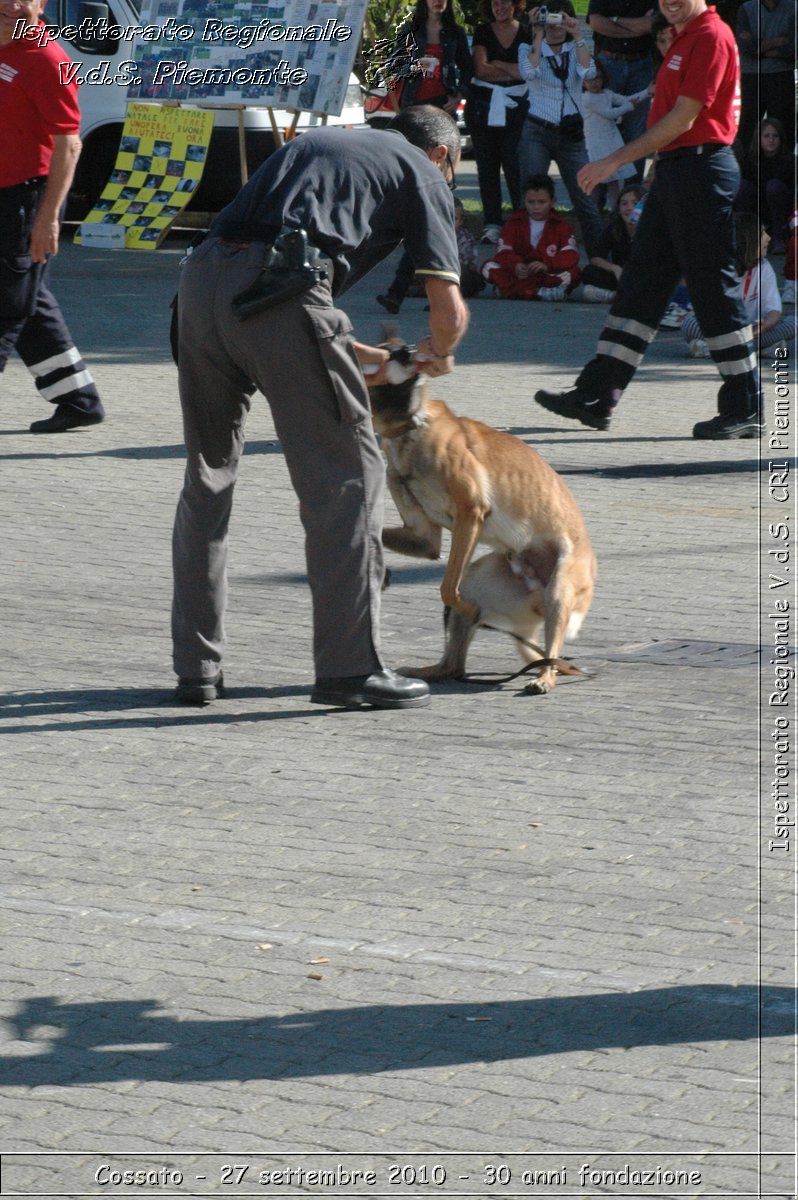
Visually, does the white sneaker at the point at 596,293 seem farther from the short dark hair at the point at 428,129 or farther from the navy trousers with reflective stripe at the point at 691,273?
the short dark hair at the point at 428,129

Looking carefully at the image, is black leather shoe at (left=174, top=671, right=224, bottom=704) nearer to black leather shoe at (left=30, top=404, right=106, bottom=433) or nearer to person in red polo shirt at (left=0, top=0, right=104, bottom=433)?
person in red polo shirt at (left=0, top=0, right=104, bottom=433)

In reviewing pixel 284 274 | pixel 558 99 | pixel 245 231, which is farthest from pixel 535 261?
A: pixel 284 274

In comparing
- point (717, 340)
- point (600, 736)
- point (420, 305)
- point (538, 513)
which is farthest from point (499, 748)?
point (420, 305)

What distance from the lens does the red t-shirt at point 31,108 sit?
28.7ft

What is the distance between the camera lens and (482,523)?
19.1 ft

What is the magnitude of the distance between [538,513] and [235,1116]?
305cm

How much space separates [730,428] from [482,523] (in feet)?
14.3

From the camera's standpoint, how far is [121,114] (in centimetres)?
1773

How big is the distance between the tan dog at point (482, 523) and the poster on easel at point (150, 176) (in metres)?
11.8

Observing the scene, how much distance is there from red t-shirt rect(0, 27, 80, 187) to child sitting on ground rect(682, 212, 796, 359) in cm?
411

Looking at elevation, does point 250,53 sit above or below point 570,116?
above

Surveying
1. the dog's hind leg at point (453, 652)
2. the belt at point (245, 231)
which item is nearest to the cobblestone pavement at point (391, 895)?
the dog's hind leg at point (453, 652)

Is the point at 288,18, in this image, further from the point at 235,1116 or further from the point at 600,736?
the point at 235,1116

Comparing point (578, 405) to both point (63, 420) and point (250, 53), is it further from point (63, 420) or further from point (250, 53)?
point (250, 53)
